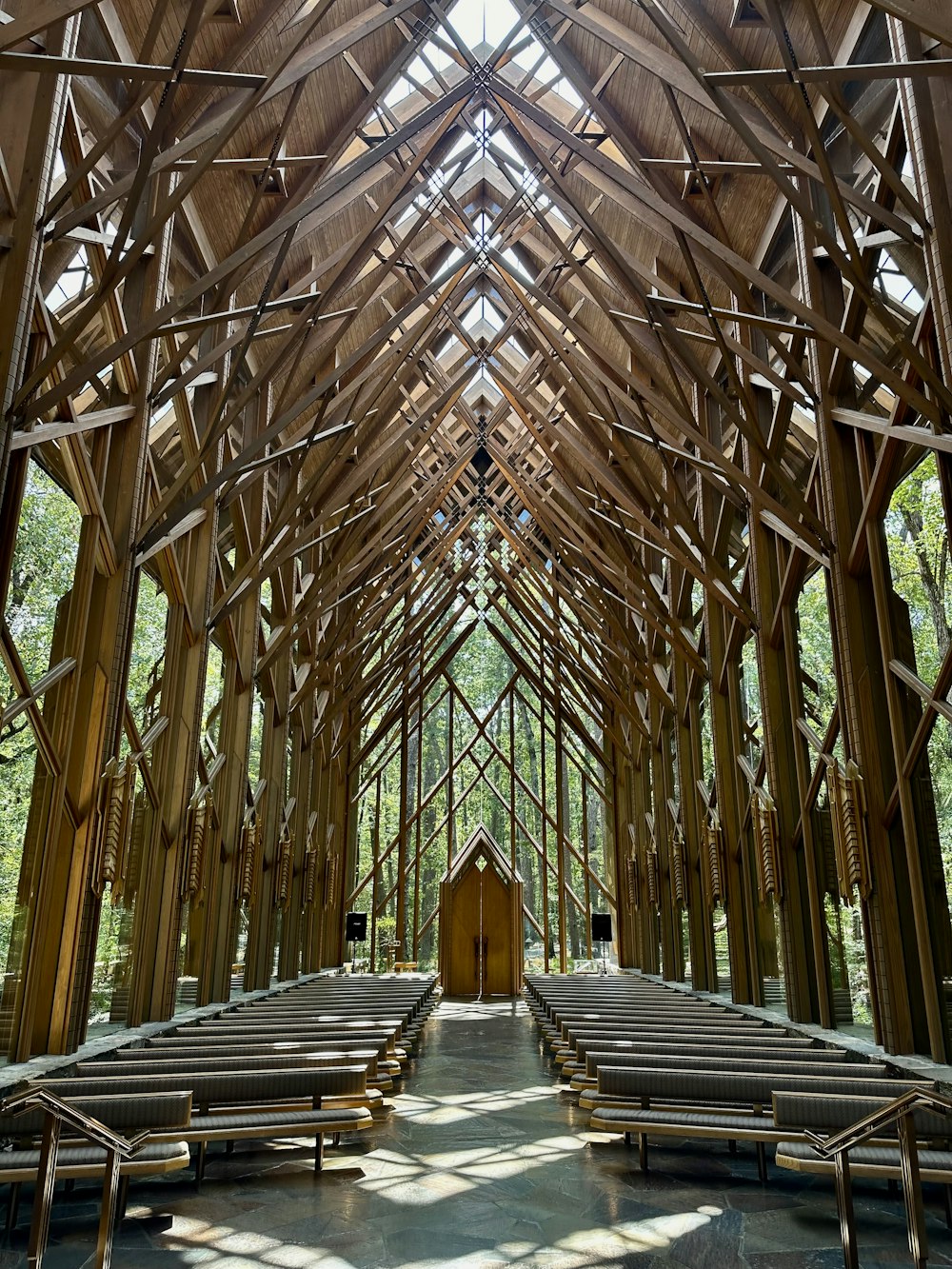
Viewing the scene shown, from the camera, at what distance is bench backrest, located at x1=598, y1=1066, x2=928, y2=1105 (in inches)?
194

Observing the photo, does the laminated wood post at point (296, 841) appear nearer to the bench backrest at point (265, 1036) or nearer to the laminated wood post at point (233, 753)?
the laminated wood post at point (233, 753)

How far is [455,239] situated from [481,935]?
12.7 m

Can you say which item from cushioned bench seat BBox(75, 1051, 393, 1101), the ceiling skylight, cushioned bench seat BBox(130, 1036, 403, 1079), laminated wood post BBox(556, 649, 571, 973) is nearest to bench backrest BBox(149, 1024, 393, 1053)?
cushioned bench seat BBox(130, 1036, 403, 1079)

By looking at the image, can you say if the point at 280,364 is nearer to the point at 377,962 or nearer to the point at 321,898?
the point at 321,898

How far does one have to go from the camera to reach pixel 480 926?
59.6 ft

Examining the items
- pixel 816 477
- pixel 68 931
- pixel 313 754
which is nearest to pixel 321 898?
pixel 313 754

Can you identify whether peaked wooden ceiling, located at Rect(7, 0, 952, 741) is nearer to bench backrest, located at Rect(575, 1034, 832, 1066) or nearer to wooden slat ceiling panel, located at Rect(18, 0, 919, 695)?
wooden slat ceiling panel, located at Rect(18, 0, 919, 695)

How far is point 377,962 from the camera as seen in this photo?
60.6ft

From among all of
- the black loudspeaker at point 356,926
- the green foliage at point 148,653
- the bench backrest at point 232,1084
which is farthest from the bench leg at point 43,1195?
the black loudspeaker at point 356,926

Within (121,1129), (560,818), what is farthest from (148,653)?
(560,818)

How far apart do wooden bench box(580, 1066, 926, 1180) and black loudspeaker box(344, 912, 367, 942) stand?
1231cm

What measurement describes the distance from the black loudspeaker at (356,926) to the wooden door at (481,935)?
71.9 inches

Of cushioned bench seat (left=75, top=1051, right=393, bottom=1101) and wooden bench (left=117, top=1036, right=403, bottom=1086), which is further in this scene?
wooden bench (left=117, top=1036, right=403, bottom=1086)

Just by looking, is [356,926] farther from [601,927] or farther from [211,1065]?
[211,1065]
